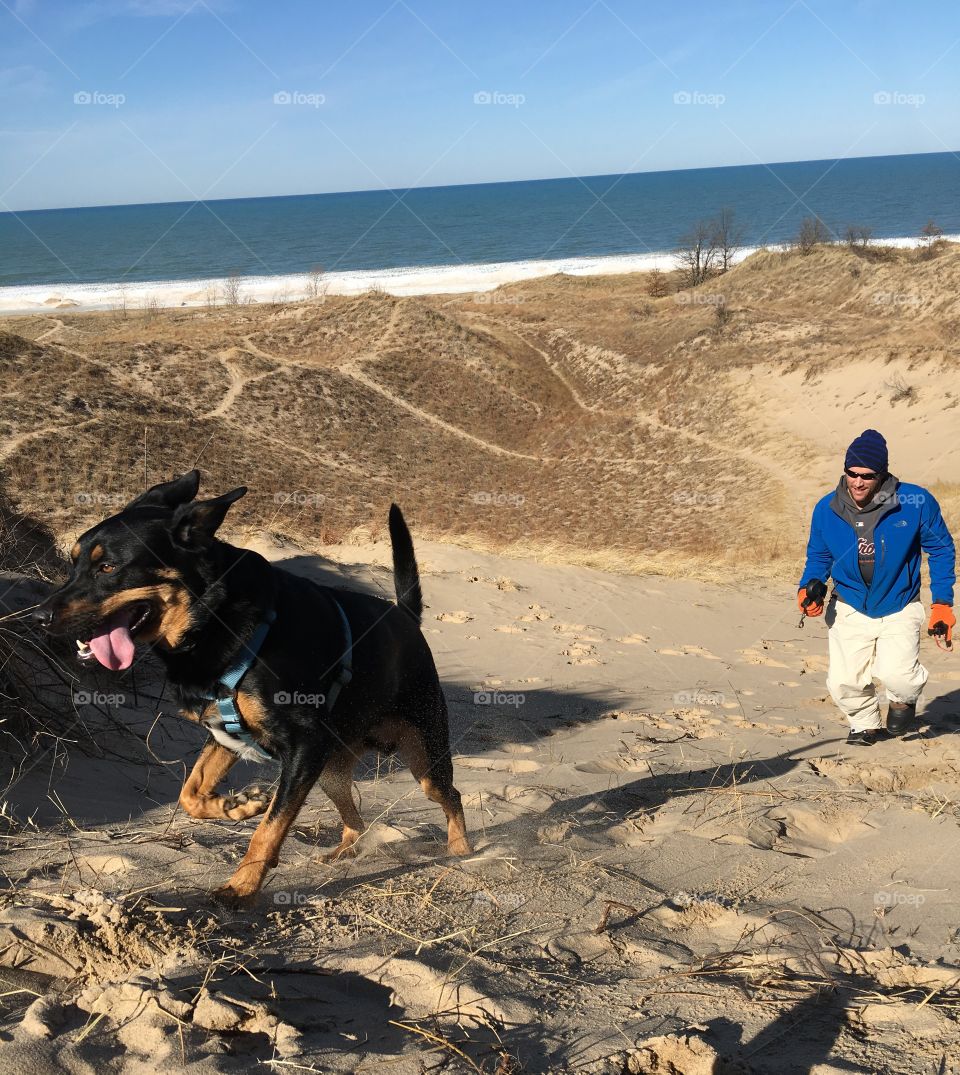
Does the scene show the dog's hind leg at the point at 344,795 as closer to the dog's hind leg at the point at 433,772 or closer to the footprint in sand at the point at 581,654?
the dog's hind leg at the point at 433,772

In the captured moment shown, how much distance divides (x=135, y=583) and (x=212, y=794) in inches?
40.9

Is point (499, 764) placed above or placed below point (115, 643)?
below

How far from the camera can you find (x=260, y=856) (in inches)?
133

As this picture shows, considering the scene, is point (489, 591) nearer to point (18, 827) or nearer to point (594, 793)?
point (594, 793)

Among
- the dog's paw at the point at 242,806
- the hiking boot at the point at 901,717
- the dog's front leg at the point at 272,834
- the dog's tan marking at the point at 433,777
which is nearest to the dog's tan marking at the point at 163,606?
the dog's front leg at the point at 272,834

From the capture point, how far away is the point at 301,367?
84.1ft

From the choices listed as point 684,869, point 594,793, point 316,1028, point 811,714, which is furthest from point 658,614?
point 316,1028

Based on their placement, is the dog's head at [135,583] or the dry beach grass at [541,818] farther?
the dog's head at [135,583]

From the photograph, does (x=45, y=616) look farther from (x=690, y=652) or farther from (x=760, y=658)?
(x=760, y=658)

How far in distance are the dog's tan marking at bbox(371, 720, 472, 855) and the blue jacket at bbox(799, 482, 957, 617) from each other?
3045 millimetres

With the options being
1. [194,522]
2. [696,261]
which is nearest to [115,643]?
[194,522]

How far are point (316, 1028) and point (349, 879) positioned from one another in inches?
50.0

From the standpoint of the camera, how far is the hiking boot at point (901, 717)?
645 cm

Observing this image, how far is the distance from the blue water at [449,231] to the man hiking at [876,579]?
7625 cm
